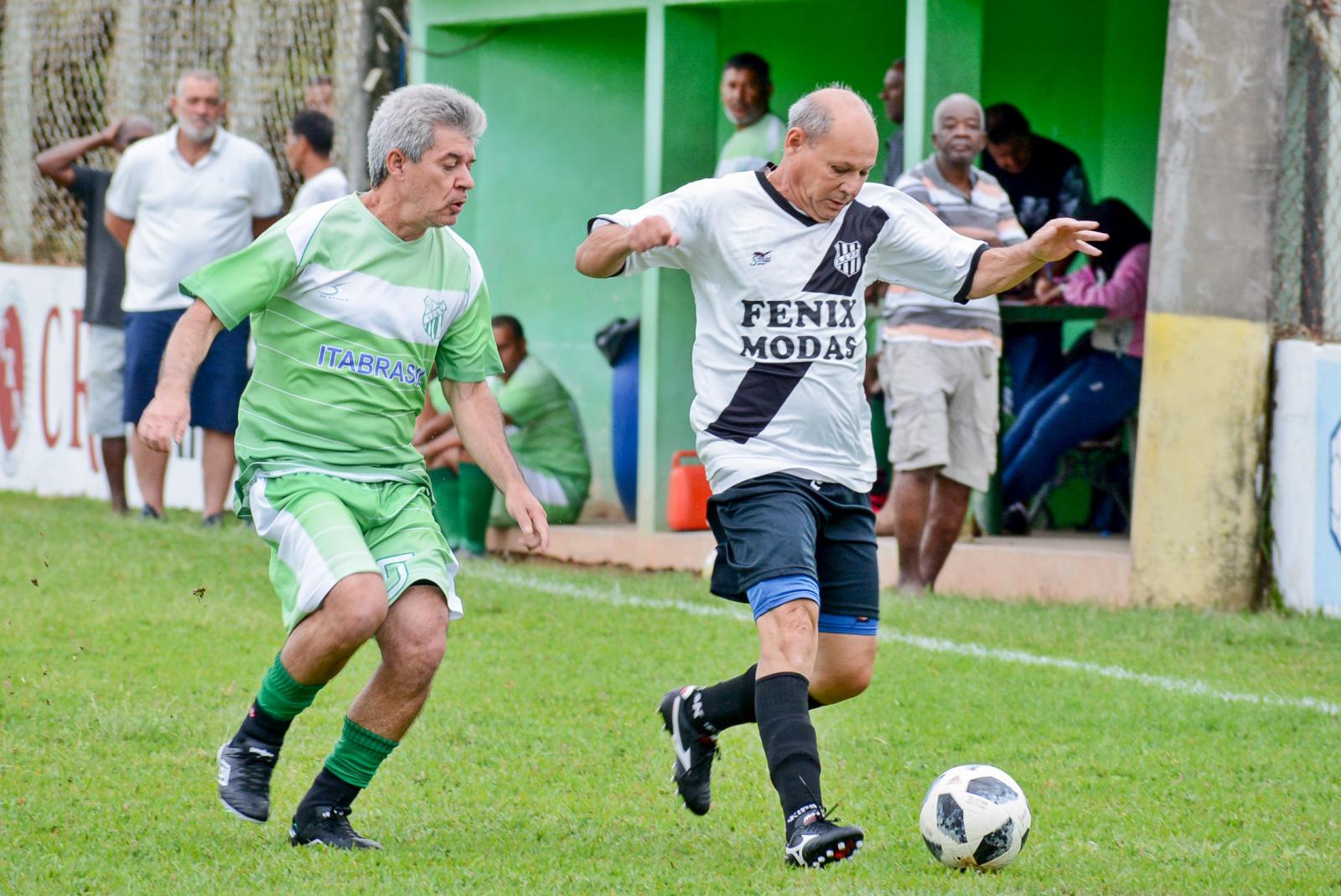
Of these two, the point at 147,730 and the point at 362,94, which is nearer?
the point at 147,730

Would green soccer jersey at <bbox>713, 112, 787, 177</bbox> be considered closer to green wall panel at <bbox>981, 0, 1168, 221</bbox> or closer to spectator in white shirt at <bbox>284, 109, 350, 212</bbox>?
spectator in white shirt at <bbox>284, 109, 350, 212</bbox>

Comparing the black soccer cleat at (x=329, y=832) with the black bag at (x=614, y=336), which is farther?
the black bag at (x=614, y=336)

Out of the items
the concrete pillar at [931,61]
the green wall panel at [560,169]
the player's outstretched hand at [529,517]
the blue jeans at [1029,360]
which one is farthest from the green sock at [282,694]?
the green wall panel at [560,169]

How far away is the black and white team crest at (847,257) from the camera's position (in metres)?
4.99

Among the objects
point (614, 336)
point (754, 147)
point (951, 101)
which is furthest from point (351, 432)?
point (614, 336)

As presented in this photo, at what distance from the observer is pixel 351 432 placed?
4.78 metres

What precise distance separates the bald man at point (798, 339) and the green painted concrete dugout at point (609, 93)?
5.59 m

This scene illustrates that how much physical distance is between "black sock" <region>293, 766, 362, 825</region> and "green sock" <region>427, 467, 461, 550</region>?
5852 mm

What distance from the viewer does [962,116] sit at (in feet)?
28.4

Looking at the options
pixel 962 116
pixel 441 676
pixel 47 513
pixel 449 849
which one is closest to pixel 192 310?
pixel 449 849

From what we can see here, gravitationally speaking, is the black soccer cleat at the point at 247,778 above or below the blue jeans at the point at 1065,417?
below

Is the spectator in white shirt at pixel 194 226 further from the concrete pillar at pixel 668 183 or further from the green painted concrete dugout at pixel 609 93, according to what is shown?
the concrete pillar at pixel 668 183

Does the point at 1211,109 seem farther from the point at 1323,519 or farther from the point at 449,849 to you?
the point at 449,849

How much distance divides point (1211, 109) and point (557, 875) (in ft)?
18.8
